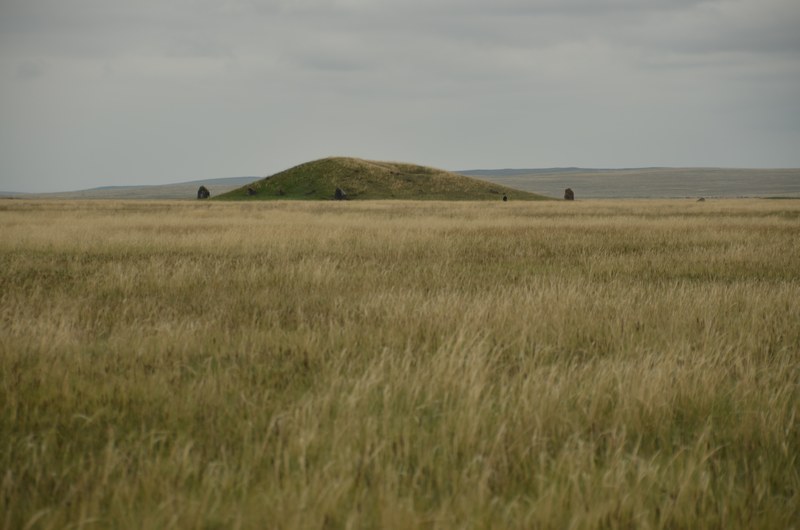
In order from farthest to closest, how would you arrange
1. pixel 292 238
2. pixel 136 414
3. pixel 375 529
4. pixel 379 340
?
pixel 292 238, pixel 379 340, pixel 136 414, pixel 375 529

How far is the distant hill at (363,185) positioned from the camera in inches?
2771

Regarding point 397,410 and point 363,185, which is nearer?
point 397,410

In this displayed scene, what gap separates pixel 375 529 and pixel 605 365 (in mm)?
2824

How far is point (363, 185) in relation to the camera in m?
72.8

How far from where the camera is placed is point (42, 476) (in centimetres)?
300

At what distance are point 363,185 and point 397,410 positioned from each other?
69687 mm

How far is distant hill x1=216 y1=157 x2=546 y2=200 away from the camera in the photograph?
70375mm

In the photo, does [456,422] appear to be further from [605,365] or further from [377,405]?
[605,365]

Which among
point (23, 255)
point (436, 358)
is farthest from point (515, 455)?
point (23, 255)

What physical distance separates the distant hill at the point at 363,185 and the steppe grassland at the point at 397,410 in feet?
200

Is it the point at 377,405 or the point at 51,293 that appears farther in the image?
the point at 51,293

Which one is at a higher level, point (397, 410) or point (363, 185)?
point (363, 185)

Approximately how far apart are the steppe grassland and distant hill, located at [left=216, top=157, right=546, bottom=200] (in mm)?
60849

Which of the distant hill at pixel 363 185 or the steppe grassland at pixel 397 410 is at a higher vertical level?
the distant hill at pixel 363 185
